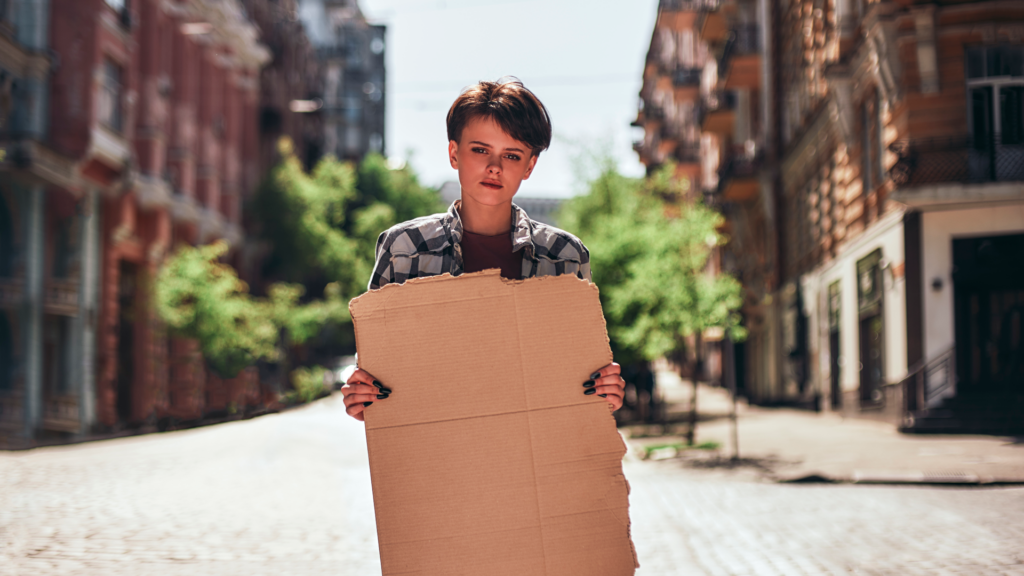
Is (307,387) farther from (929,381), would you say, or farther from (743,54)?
(929,381)

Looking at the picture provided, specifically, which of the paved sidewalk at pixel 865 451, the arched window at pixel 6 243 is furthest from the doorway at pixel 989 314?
the arched window at pixel 6 243

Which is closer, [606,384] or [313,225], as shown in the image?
[606,384]

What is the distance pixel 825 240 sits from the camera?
23625 mm

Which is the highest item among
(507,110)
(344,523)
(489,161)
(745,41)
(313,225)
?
(745,41)

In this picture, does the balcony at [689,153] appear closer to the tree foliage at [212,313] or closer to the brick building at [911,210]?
the brick building at [911,210]

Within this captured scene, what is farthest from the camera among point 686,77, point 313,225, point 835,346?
point 686,77

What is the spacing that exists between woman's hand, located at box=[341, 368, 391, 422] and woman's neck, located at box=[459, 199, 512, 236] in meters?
0.64

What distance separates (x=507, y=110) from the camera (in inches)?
111

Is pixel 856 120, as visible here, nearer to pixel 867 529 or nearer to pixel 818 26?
pixel 818 26

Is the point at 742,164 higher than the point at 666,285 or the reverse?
higher

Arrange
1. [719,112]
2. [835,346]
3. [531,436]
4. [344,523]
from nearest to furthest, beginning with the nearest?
1. [531,436]
2. [344,523]
3. [835,346]
4. [719,112]

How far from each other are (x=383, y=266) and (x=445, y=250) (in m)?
0.18

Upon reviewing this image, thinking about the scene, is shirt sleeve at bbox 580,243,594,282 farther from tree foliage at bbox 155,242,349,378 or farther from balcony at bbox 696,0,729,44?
balcony at bbox 696,0,729,44

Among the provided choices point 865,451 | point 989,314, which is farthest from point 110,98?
point 989,314
